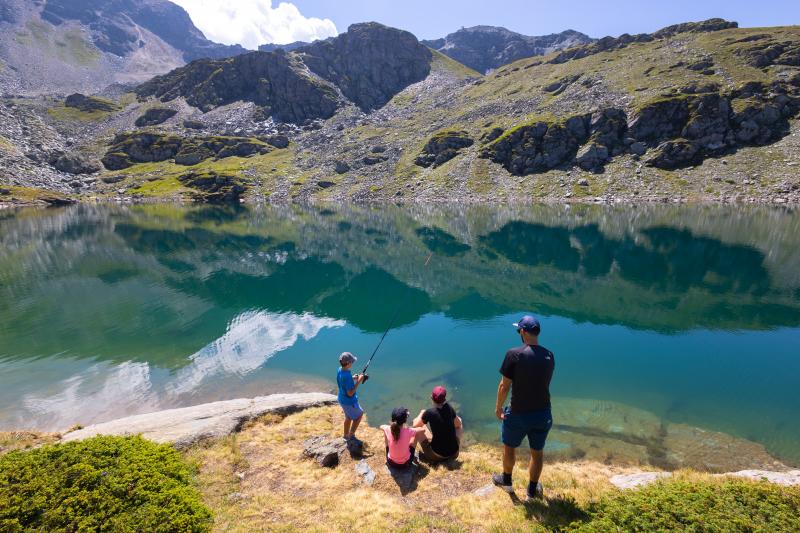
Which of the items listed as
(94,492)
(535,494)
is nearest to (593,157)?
(535,494)

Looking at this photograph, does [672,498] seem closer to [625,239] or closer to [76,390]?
[76,390]

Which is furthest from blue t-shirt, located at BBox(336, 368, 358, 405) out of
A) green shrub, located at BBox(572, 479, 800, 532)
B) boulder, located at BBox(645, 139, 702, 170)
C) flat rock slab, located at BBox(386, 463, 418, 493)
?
boulder, located at BBox(645, 139, 702, 170)

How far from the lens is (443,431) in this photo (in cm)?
1194

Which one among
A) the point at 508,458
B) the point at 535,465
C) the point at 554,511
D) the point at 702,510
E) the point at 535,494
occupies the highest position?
the point at 702,510

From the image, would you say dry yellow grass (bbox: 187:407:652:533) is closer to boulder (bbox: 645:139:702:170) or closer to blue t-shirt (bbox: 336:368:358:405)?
blue t-shirt (bbox: 336:368:358:405)

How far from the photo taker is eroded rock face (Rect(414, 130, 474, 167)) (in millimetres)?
174625

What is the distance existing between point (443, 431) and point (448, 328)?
20.0 metres

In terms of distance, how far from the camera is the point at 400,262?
57.1 m

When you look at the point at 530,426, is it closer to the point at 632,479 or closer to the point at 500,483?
the point at 500,483

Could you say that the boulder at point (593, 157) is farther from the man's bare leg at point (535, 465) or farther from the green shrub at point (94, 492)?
the green shrub at point (94, 492)

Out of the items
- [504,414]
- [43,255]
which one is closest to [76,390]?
[504,414]

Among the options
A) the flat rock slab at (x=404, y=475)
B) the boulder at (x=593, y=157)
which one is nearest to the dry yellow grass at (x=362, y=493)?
the flat rock slab at (x=404, y=475)

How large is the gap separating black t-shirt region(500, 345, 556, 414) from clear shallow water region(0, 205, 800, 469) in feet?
29.2

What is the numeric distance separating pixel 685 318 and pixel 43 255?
80145 millimetres
